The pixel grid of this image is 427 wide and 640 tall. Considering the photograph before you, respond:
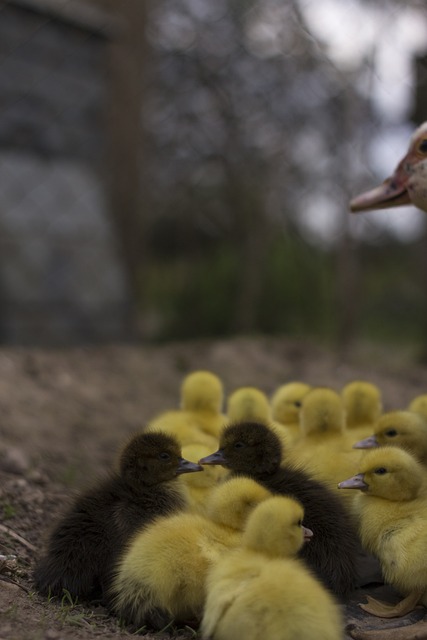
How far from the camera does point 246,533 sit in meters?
2.11

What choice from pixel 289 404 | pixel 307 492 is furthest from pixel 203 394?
pixel 307 492

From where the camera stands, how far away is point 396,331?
8562 mm

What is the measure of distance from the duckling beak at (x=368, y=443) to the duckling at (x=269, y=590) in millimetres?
772

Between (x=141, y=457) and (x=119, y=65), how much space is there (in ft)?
15.4

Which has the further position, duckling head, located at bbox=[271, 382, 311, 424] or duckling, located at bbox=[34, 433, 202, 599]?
duckling head, located at bbox=[271, 382, 311, 424]

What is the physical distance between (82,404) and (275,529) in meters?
2.69

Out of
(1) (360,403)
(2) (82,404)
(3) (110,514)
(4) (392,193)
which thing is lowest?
(2) (82,404)

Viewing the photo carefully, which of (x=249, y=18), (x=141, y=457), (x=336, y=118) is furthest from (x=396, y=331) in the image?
(x=141, y=457)

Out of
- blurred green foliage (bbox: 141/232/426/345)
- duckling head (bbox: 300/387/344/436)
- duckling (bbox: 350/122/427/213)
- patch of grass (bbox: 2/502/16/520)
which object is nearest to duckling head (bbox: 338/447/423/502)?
duckling head (bbox: 300/387/344/436)

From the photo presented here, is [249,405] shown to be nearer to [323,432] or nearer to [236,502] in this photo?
[323,432]

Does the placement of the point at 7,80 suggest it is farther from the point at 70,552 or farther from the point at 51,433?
the point at 70,552

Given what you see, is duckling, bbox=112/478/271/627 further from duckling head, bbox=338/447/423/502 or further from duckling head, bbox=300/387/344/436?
duckling head, bbox=300/387/344/436

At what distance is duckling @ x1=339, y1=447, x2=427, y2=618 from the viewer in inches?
91.2

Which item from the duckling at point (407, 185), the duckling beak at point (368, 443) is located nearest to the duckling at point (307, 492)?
the duckling beak at point (368, 443)
